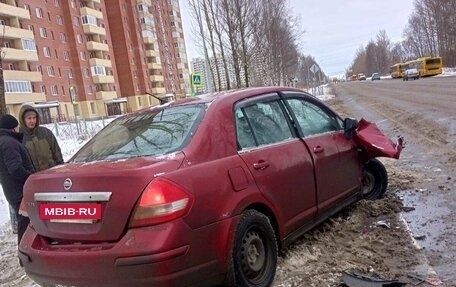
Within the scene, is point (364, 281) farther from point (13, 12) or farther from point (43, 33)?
point (43, 33)

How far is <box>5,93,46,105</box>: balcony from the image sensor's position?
163 feet

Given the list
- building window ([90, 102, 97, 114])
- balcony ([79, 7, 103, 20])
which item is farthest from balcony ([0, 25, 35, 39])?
building window ([90, 102, 97, 114])

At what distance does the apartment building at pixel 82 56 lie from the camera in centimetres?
5378

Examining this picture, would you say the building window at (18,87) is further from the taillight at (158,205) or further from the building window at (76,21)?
the taillight at (158,205)

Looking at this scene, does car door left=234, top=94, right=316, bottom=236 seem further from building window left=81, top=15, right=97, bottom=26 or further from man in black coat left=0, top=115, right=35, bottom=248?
building window left=81, top=15, right=97, bottom=26

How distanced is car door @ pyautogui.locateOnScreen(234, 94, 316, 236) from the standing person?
2.70 metres

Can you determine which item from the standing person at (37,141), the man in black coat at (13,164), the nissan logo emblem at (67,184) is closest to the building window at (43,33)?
the standing person at (37,141)

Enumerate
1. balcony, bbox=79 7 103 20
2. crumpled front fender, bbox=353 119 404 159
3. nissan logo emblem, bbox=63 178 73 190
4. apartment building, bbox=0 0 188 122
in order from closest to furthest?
1. nissan logo emblem, bbox=63 178 73 190
2. crumpled front fender, bbox=353 119 404 159
3. apartment building, bbox=0 0 188 122
4. balcony, bbox=79 7 103 20

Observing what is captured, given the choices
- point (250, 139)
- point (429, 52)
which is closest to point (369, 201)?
point (250, 139)

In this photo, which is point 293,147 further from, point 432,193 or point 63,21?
point 63,21

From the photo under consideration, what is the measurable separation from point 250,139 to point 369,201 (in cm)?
259

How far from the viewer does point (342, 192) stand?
16.8 ft

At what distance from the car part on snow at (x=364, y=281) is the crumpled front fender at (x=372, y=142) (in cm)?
216

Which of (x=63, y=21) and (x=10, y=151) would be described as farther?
(x=63, y=21)
